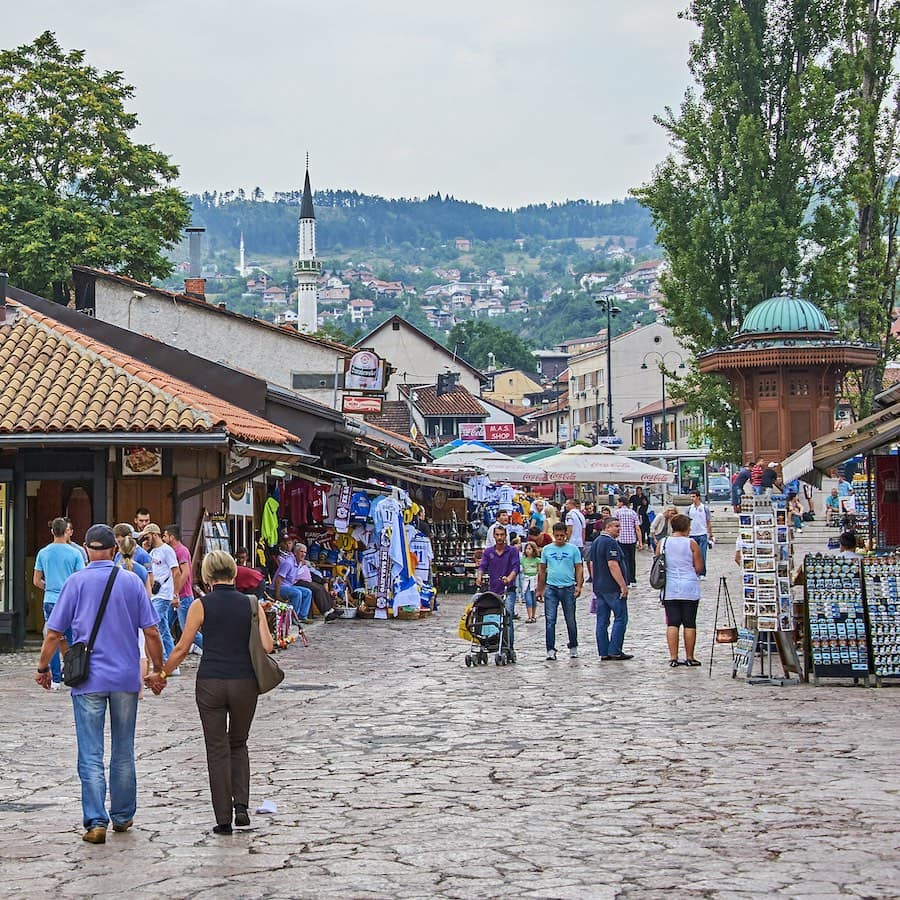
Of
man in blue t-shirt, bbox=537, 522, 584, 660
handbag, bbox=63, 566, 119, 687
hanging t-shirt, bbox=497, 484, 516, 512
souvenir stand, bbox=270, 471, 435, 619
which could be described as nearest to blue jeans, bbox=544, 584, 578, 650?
man in blue t-shirt, bbox=537, 522, 584, 660

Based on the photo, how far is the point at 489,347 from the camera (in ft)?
507

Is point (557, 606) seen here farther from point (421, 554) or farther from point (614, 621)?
point (421, 554)

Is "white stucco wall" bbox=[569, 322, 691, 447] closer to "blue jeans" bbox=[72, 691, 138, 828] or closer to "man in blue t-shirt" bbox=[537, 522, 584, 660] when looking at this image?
"man in blue t-shirt" bbox=[537, 522, 584, 660]

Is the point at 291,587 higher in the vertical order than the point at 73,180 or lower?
lower

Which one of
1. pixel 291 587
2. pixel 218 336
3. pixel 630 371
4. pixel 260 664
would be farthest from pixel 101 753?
pixel 630 371

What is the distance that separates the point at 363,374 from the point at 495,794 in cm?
2210

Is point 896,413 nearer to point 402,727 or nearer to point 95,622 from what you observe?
point 402,727

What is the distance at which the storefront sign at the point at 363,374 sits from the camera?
31.1 meters

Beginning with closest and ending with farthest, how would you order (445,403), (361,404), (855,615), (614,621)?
(855,615) → (614,621) → (361,404) → (445,403)

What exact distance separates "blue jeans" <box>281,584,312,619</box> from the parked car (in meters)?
43.6

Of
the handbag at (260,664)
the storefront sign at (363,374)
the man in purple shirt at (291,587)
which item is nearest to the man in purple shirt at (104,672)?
the handbag at (260,664)

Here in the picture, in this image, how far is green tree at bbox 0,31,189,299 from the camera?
144 ft

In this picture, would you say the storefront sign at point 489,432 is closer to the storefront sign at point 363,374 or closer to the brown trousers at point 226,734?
the storefront sign at point 363,374

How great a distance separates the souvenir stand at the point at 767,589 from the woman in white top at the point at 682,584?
50.8 inches
